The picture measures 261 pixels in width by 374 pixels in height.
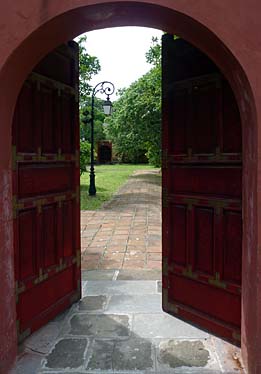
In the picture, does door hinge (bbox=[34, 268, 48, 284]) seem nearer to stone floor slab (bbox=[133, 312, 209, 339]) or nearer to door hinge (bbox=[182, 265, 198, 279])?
stone floor slab (bbox=[133, 312, 209, 339])

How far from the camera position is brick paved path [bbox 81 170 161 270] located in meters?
6.00

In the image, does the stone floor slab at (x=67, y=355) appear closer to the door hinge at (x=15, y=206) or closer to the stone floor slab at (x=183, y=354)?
the stone floor slab at (x=183, y=354)

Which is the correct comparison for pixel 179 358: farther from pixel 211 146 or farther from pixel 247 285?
pixel 211 146

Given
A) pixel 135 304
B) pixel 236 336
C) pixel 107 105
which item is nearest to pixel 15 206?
pixel 135 304

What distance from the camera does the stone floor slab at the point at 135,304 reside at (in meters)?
4.00

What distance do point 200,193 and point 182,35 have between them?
4.62 ft

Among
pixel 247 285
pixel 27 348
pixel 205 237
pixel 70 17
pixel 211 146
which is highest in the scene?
pixel 70 17

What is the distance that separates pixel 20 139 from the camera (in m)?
3.24

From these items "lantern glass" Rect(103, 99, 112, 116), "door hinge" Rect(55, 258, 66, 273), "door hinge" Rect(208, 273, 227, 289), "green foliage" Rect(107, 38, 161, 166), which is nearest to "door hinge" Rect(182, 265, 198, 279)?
"door hinge" Rect(208, 273, 227, 289)

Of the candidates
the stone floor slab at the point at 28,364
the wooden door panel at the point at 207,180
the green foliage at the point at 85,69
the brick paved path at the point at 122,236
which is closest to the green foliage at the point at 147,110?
the green foliage at the point at 85,69

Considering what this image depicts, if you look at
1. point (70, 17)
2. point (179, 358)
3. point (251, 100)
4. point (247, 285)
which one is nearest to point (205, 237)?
point (247, 285)

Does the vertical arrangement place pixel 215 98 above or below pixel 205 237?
above

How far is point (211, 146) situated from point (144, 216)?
736cm

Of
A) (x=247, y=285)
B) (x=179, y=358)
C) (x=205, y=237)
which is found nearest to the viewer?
(x=247, y=285)
